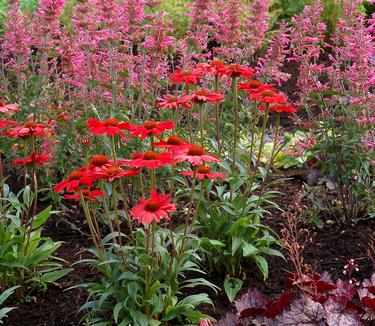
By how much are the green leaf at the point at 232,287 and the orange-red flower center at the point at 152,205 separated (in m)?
1.02

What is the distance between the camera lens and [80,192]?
2781 mm

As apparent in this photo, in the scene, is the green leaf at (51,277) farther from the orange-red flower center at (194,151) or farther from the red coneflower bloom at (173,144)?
the orange-red flower center at (194,151)

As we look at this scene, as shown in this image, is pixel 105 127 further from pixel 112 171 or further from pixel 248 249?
pixel 248 249

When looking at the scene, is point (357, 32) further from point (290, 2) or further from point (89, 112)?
point (290, 2)

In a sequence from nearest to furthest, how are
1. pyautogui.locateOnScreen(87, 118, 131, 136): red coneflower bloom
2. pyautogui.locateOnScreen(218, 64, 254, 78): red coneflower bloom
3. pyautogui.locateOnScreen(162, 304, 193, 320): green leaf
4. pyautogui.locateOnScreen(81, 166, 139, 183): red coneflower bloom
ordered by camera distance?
pyautogui.locateOnScreen(81, 166, 139, 183): red coneflower bloom → pyautogui.locateOnScreen(87, 118, 131, 136): red coneflower bloom → pyautogui.locateOnScreen(162, 304, 193, 320): green leaf → pyautogui.locateOnScreen(218, 64, 254, 78): red coneflower bloom

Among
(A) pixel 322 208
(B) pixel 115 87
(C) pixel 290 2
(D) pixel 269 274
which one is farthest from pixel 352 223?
(C) pixel 290 2

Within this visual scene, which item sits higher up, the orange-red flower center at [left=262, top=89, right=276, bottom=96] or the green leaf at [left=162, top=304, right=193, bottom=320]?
the orange-red flower center at [left=262, top=89, right=276, bottom=96]

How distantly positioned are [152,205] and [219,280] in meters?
1.25

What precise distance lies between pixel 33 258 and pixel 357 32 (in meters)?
2.29

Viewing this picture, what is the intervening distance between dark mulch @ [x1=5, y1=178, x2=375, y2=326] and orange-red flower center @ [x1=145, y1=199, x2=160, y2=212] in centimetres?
100

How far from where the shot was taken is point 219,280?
147 inches

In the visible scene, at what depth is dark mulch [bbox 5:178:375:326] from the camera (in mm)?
3475

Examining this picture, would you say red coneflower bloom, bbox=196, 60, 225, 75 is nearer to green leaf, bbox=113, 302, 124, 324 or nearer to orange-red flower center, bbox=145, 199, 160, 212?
orange-red flower center, bbox=145, 199, 160, 212

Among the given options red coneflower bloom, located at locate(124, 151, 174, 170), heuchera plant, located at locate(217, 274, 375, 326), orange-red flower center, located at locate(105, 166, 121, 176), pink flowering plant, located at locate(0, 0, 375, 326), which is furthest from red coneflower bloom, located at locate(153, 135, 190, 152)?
heuchera plant, located at locate(217, 274, 375, 326)
